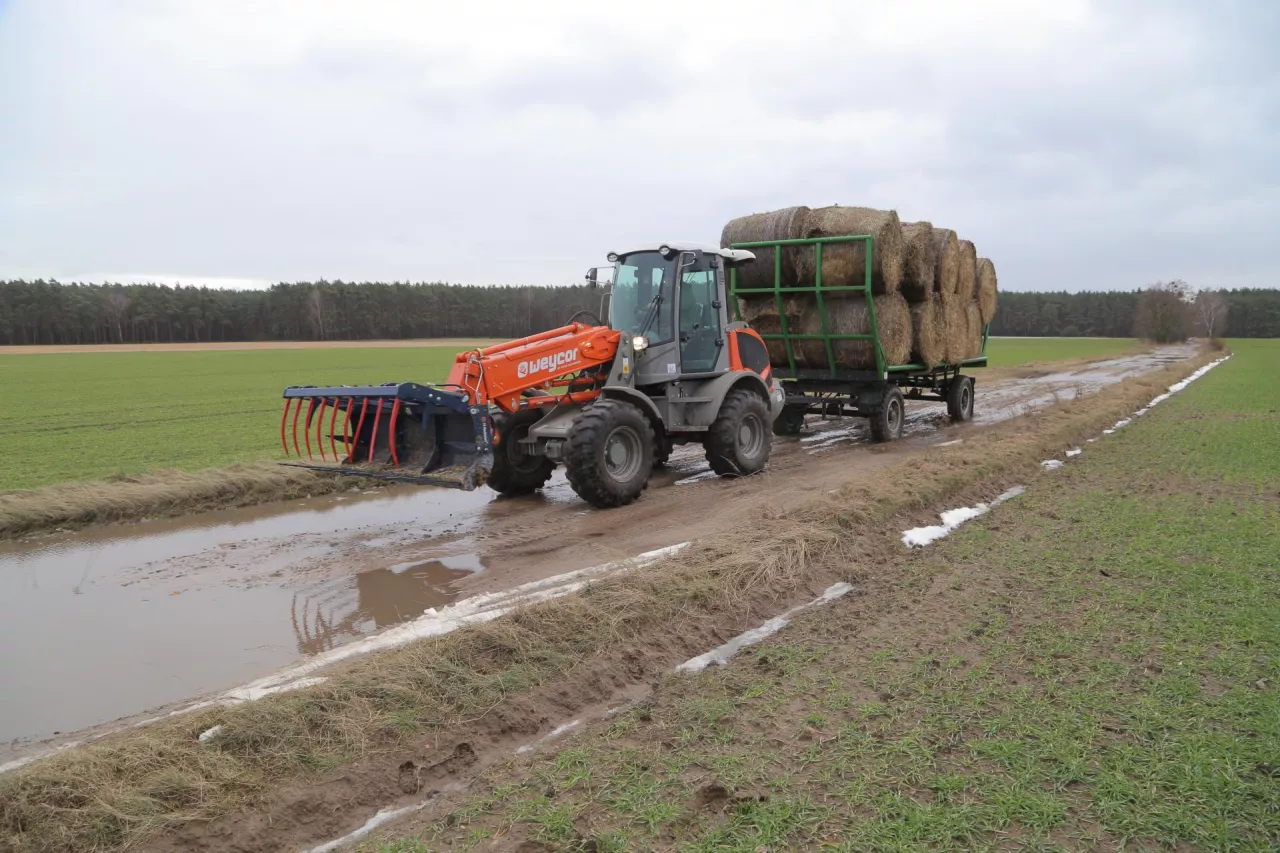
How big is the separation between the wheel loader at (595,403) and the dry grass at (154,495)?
80cm

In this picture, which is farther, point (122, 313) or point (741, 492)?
point (122, 313)

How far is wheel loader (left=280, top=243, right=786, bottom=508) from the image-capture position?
835 cm

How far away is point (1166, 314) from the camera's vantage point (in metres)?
67.4

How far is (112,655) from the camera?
209 inches

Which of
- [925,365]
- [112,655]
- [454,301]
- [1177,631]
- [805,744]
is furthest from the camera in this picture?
[454,301]

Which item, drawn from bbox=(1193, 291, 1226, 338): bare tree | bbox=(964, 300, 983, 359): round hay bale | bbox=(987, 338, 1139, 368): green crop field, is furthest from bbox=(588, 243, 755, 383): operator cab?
bbox=(1193, 291, 1226, 338): bare tree

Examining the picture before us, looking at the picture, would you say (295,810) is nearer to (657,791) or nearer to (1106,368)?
(657,791)

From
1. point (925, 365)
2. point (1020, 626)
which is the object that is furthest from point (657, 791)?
point (925, 365)

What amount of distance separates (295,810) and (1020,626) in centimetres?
396

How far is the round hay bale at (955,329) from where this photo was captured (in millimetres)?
14312

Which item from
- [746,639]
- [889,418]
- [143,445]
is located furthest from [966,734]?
[143,445]

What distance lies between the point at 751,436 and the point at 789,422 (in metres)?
3.67

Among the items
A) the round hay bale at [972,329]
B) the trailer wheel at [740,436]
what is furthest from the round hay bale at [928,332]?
the trailer wheel at [740,436]

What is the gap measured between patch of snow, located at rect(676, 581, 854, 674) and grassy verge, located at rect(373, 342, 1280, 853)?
0.44ft
